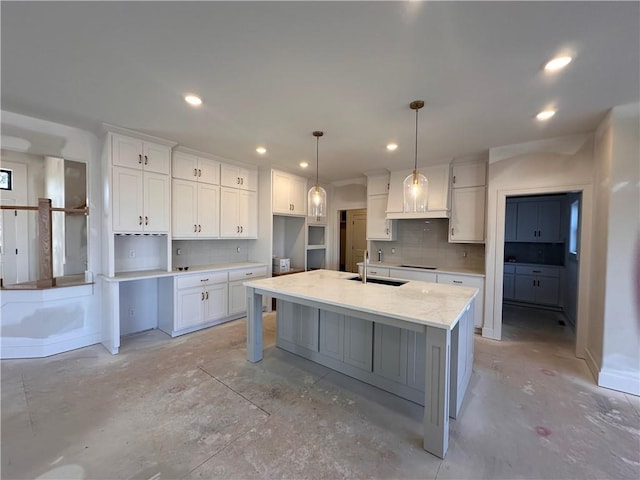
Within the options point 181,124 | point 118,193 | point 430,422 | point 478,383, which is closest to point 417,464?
point 430,422

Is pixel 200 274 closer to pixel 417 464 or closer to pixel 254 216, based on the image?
pixel 254 216

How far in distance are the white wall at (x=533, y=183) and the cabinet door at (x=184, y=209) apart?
4144mm

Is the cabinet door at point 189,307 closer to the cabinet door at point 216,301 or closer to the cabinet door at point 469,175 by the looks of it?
the cabinet door at point 216,301

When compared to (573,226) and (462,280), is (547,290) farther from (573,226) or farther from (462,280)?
(462,280)

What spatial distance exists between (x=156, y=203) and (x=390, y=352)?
10.7 ft

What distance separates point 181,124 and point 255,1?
195 cm

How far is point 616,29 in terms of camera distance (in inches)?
58.9

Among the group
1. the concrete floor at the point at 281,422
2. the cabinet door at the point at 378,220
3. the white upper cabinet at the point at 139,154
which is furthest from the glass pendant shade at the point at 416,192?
the white upper cabinet at the point at 139,154

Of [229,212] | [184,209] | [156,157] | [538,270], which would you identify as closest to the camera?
[156,157]

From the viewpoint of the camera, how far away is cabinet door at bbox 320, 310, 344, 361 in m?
2.68

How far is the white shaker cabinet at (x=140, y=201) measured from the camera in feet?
10.2

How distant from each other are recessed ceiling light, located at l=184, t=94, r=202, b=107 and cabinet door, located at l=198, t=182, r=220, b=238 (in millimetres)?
1699

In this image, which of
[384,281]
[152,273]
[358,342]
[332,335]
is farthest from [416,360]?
[152,273]

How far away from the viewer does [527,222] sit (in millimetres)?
5312
